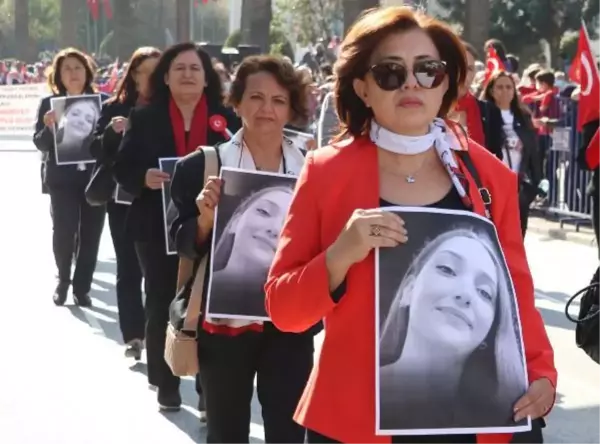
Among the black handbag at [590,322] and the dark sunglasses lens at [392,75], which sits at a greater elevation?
the dark sunglasses lens at [392,75]

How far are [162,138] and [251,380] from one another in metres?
2.09

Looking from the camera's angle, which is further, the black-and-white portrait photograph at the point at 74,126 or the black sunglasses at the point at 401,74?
the black-and-white portrait photograph at the point at 74,126

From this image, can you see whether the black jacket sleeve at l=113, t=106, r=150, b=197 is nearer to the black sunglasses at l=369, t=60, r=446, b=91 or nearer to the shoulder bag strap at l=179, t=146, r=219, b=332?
the shoulder bag strap at l=179, t=146, r=219, b=332

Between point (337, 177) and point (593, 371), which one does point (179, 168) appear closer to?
point (337, 177)

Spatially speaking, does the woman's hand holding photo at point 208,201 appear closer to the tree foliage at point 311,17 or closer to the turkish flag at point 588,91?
the turkish flag at point 588,91

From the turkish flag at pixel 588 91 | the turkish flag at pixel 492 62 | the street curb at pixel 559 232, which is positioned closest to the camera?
the turkish flag at pixel 588 91

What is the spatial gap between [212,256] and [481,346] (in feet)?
6.11

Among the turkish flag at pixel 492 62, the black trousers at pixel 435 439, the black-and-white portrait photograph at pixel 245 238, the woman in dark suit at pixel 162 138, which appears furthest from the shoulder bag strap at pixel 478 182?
the turkish flag at pixel 492 62

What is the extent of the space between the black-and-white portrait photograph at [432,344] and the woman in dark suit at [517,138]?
5.97 m

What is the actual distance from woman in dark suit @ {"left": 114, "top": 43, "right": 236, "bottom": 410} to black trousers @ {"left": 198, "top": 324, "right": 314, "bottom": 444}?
5.89 feet

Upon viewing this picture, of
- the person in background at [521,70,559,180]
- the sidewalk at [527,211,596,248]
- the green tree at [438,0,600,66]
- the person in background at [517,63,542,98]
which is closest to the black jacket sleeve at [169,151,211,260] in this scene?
the sidewalk at [527,211,596,248]

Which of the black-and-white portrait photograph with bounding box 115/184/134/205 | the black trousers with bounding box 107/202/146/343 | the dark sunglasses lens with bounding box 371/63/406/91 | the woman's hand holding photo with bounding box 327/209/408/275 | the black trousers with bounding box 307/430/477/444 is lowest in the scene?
the black trousers with bounding box 107/202/146/343

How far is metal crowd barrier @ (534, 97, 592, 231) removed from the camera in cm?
1380

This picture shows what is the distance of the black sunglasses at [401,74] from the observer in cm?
275
